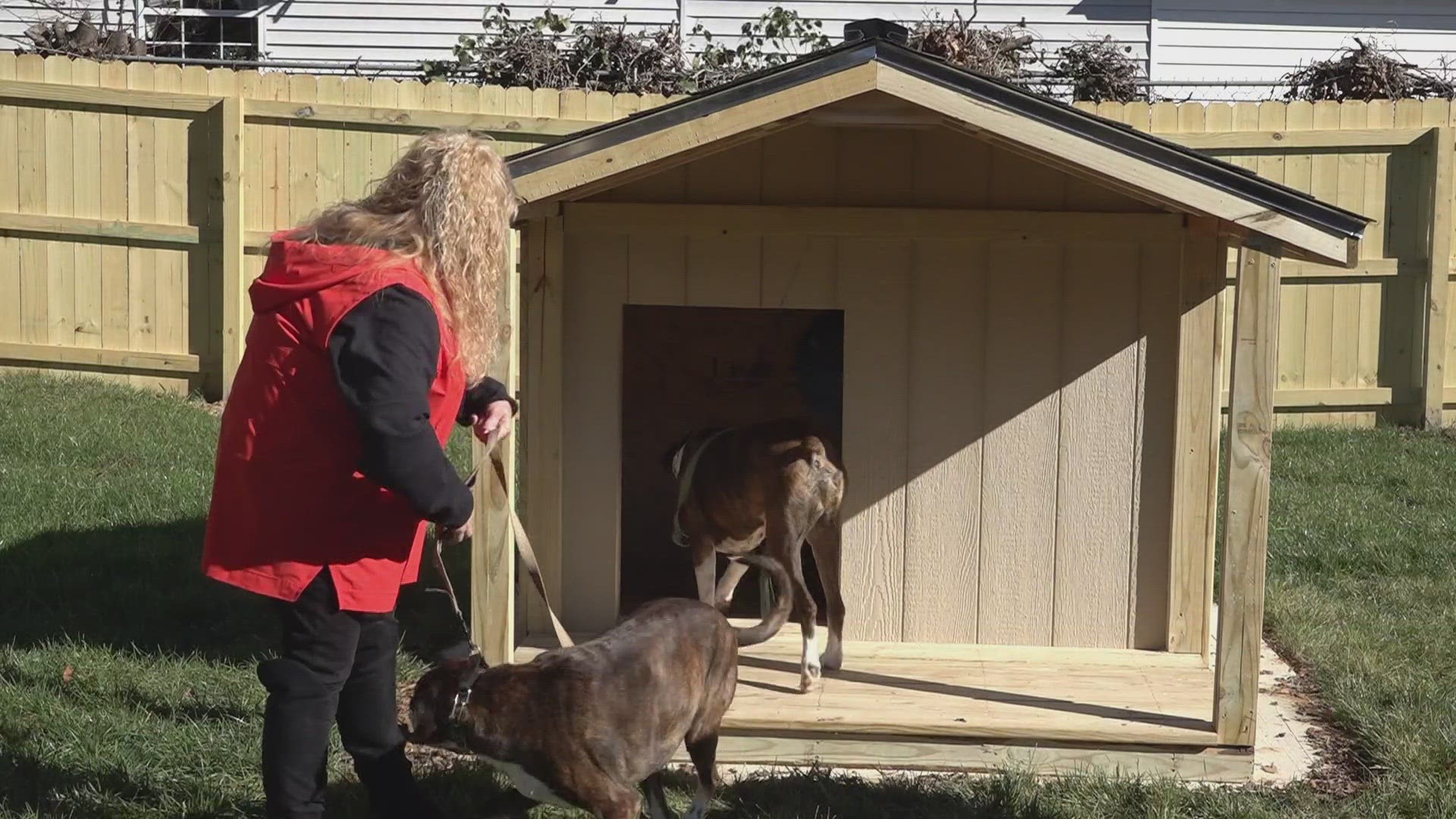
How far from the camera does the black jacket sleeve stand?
11.4 feet

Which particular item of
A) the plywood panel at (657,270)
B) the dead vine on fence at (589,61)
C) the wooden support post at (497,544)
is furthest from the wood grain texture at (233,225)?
the wooden support post at (497,544)

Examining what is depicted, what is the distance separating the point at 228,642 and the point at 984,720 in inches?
120

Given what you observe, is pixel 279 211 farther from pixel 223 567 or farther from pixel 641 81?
pixel 223 567

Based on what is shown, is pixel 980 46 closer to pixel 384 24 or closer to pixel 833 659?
pixel 384 24

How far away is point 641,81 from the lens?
1380 cm

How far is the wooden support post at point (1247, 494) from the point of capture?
495 cm

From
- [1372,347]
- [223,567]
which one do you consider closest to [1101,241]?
[223,567]

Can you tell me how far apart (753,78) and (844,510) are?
2.10 metres

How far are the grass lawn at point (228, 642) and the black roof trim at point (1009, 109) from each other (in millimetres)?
1862

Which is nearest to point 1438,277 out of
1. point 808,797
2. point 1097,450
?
point 1097,450

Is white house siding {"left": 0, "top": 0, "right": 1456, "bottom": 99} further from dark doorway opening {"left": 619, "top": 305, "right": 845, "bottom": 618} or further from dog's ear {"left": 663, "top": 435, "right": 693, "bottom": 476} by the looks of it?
dog's ear {"left": 663, "top": 435, "right": 693, "bottom": 476}

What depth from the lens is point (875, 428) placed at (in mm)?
6363

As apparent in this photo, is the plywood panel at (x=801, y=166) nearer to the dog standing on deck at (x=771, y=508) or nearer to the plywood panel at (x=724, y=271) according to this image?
the plywood panel at (x=724, y=271)

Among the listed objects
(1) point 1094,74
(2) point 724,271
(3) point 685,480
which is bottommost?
(3) point 685,480
